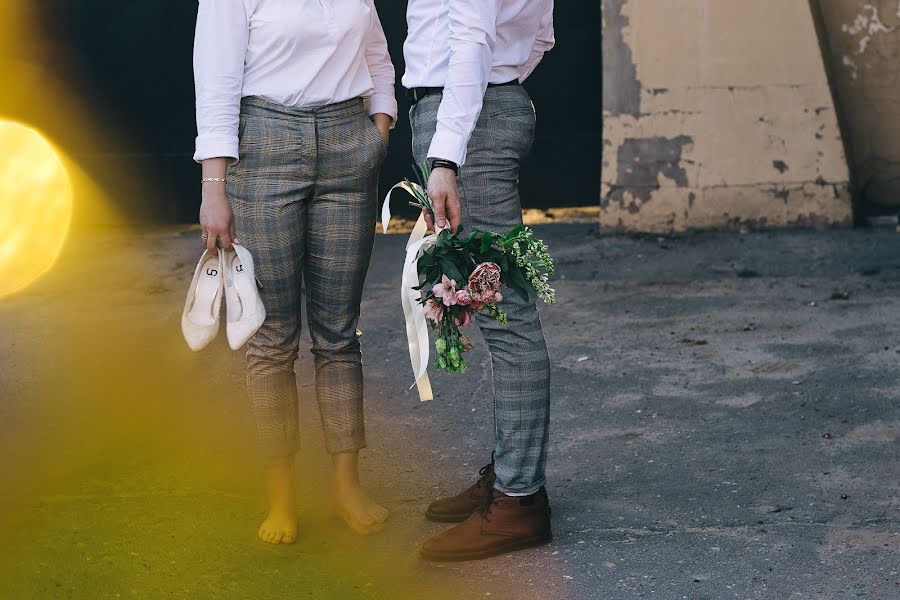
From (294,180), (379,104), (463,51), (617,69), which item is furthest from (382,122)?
(617,69)

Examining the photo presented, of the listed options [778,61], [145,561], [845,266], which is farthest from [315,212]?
[778,61]

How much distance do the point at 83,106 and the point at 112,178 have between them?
491 mm

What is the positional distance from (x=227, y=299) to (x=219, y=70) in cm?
60

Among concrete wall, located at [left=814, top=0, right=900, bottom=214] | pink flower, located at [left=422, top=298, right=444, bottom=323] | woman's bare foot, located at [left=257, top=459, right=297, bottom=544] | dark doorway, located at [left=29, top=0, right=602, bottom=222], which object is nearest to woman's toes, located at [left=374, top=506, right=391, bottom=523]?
woman's bare foot, located at [left=257, top=459, right=297, bottom=544]

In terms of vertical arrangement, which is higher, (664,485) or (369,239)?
(369,239)

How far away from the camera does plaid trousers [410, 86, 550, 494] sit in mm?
3176

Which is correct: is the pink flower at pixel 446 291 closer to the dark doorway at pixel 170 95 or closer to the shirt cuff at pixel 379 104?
the shirt cuff at pixel 379 104

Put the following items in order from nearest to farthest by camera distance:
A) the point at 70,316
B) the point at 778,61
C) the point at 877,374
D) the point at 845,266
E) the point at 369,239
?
1. the point at 369,239
2. the point at 877,374
3. the point at 70,316
4. the point at 845,266
5. the point at 778,61

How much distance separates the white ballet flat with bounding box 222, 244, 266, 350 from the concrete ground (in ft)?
2.22

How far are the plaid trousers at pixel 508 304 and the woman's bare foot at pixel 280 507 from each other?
623mm

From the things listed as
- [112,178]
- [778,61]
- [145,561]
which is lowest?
[145,561]

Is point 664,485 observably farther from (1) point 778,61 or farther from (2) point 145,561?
(1) point 778,61

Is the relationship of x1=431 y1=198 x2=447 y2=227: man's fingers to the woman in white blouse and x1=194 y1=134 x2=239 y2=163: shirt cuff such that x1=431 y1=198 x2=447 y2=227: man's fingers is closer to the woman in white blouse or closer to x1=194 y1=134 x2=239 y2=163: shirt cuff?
the woman in white blouse

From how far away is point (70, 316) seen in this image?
605 centimetres
